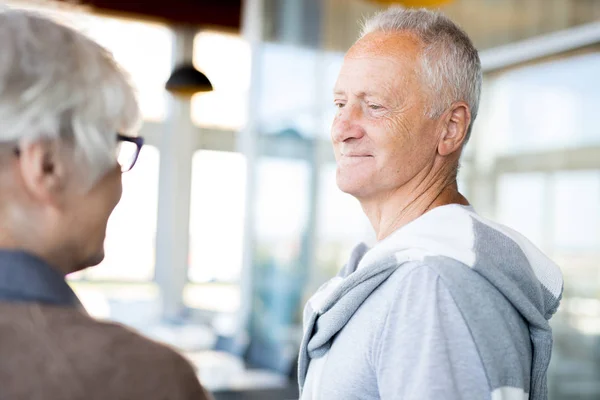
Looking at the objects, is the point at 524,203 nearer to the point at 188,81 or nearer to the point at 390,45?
the point at 188,81

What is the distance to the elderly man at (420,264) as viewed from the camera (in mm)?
1167

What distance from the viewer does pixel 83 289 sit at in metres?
8.76

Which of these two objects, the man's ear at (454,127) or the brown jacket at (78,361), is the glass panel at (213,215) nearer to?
the man's ear at (454,127)

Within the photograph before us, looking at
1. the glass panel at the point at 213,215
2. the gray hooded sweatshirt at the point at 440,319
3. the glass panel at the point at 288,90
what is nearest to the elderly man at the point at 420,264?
the gray hooded sweatshirt at the point at 440,319

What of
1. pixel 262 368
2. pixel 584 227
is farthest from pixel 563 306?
pixel 262 368

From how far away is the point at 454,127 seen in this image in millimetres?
1406

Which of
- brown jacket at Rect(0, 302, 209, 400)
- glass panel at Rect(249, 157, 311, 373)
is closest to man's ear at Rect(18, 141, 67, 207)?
brown jacket at Rect(0, 302, 209, 400)

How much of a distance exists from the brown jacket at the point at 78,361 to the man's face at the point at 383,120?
65 centimetres

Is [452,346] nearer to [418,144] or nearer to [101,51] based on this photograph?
[418,144]

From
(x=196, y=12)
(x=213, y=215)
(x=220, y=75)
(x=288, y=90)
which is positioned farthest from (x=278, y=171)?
(x=220, y=75)

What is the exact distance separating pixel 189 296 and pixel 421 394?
8345 millimetres

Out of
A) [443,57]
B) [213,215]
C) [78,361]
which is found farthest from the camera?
[213,215]

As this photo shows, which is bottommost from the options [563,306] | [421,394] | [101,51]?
[563,306]

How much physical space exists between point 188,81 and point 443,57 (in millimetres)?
4199
